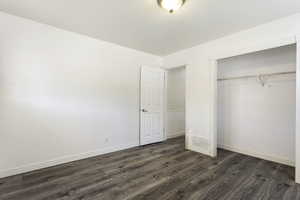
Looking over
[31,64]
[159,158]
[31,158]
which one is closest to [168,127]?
[159,158]

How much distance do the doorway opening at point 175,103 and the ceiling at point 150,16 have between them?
6.46 feet

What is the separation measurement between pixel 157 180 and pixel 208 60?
2609mm

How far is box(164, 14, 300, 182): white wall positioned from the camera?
2348mm

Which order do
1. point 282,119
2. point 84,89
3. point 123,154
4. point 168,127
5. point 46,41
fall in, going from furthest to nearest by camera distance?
point 168,127 → point 123,154 → point 84,89 → point 282,119 → point 46,41

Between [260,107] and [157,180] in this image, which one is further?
[260,107]

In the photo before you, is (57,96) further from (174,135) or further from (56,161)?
(174,135)

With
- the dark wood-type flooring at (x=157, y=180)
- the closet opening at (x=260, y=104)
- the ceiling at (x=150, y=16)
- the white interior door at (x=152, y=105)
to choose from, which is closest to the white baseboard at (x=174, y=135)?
the white interior door at (x=152, y=105)

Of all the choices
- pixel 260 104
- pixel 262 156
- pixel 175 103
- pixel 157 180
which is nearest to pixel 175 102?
pixel 175 103

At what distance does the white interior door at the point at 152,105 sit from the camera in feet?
13.1

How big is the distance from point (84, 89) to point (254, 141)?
3778 millimetres

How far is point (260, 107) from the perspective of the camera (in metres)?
3.16

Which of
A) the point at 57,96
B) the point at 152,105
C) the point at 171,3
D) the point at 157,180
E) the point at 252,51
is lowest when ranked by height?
the point at 157,180

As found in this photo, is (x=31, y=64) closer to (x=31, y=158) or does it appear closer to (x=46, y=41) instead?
(x=46, y=41)

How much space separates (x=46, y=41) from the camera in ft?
8.75
